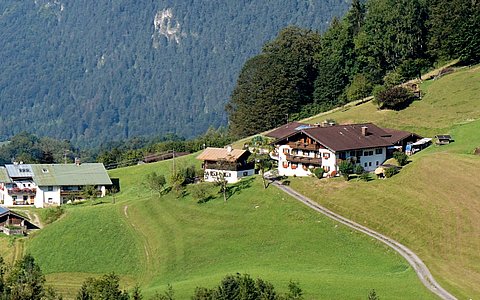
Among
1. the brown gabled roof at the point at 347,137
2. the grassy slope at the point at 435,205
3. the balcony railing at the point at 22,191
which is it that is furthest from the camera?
the balcony railing at the point at 22,191

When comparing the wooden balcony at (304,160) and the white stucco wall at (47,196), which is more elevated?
the wooden balcony at (304,160)

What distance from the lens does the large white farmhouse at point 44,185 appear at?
93125 millimetres

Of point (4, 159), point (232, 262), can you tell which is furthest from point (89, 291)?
point (4, 159)

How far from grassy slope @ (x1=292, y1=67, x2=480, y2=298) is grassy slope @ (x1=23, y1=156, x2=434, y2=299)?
2.16 meters

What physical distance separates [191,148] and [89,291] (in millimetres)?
66741

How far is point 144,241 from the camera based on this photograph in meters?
68.2

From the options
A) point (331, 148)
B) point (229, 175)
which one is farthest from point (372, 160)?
point (229, 175)

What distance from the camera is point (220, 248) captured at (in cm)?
6103

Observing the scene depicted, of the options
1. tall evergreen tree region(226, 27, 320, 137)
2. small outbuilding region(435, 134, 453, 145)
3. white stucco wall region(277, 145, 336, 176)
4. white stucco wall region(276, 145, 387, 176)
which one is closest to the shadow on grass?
white stucco wall region(277, 145, 336, 176)

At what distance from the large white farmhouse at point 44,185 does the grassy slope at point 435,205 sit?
1244 inches

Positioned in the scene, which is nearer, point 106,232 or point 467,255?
point 467,255

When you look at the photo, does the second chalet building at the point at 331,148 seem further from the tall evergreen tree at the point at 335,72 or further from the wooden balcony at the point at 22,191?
the tall evergreen tree at the point at 335,72

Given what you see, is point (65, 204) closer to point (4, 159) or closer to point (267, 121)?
point (267, 121)

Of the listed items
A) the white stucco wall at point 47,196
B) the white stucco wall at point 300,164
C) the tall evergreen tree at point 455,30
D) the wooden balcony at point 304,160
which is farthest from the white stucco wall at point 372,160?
the white stucco wall at point 47,196
